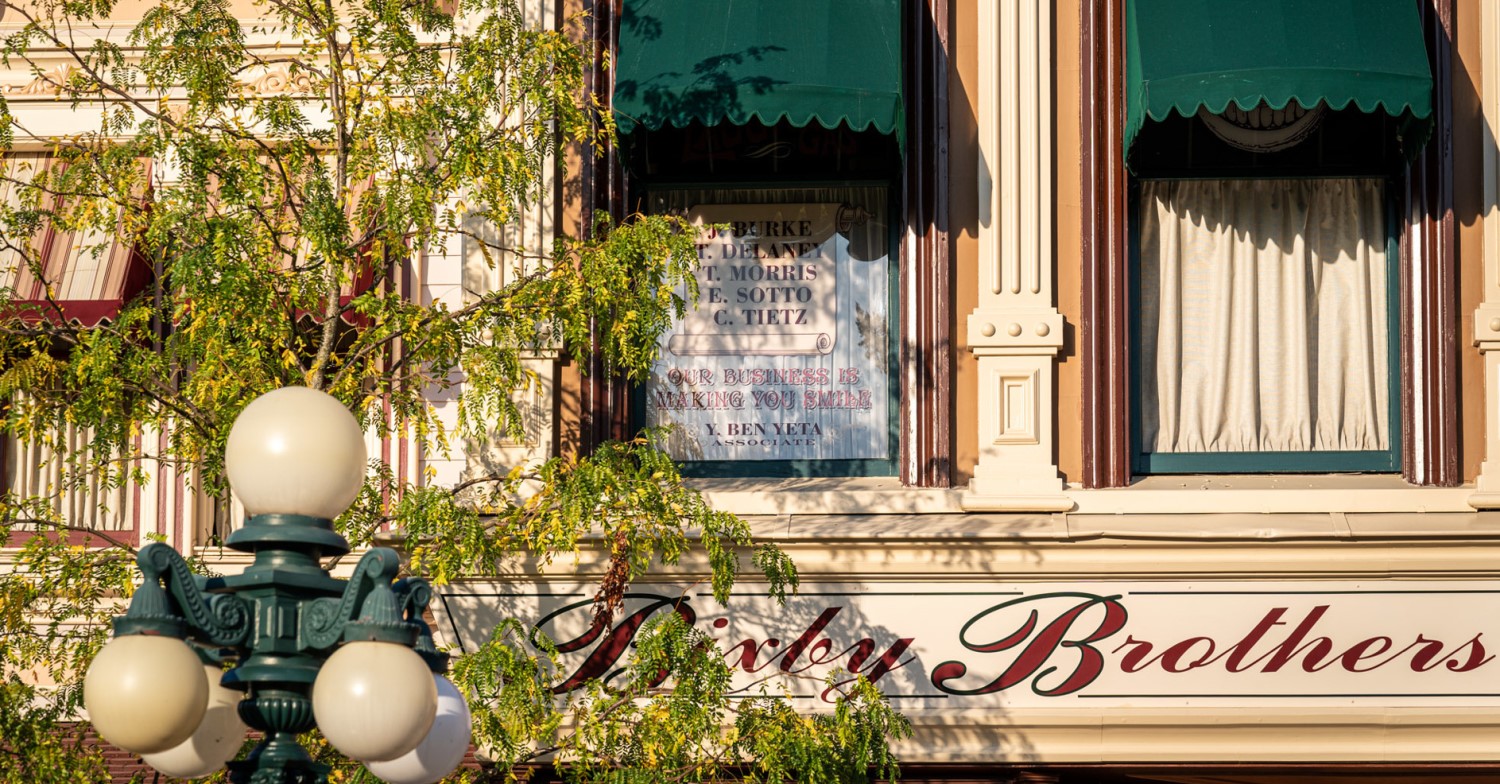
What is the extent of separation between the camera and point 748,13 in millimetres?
11227

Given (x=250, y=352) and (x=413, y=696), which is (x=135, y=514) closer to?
(x=250, y=352)

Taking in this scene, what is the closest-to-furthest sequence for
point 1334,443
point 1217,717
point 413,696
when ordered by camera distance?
point 413,696, point 1217,717, point 1334,443

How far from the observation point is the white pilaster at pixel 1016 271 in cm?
1140

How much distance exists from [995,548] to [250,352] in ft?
14.9

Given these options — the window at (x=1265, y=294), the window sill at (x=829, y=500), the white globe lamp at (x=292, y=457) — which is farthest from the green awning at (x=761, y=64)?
the white globe lamp at (x=292, y=457)

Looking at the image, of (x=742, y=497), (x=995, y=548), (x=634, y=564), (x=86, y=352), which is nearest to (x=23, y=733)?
(x=86, y=352)

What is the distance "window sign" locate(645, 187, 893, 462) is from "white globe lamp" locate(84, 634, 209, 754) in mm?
6517

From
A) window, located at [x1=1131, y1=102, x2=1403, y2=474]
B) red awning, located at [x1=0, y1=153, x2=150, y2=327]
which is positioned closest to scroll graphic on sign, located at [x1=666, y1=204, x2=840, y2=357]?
window, located at [x1=1131, y1=102, x2=1403, y2=474]

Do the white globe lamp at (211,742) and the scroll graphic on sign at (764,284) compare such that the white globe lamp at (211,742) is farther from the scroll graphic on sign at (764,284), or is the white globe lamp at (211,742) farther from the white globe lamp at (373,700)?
the scroll graphic on sign at (764,284)

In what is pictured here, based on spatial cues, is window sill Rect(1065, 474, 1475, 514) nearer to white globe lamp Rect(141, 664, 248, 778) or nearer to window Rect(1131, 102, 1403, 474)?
window Rect(1131, 102, 1403, 474)

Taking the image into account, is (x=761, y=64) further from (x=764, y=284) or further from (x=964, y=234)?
(x=964, y=234)

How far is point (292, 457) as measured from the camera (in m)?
5.86

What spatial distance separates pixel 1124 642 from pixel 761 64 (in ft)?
13.3

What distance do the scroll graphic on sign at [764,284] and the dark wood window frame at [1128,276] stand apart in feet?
5.54
